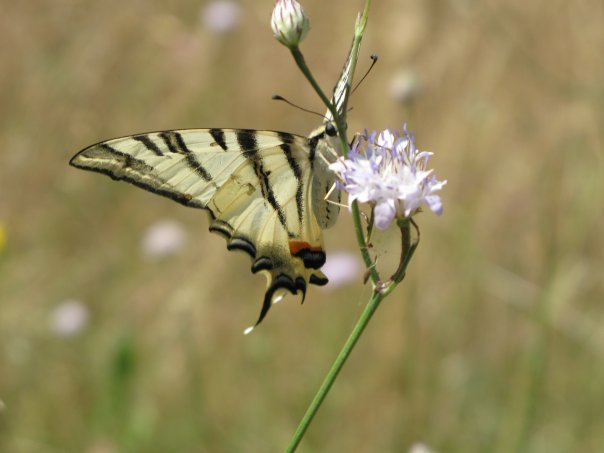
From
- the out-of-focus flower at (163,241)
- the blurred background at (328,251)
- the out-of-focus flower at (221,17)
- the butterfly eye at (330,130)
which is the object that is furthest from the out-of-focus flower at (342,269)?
the butterfly eye at (330,130)

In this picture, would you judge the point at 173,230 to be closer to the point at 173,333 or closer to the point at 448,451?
the point at 173,333

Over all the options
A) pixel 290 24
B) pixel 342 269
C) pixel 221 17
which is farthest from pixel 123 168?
pixel 221 17

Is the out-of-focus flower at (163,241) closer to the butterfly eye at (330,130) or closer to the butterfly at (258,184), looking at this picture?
the butterfly at (258,184)

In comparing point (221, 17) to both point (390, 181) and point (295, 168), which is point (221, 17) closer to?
point (295, 168)

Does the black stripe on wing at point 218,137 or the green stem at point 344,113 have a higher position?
the black stripe on wing at point 218,137

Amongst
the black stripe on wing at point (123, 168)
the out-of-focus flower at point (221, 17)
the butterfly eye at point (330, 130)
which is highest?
the out-of-focus flower at point (221, 17)

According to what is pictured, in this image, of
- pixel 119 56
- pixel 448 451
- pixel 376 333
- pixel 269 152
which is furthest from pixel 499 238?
pixel 269 152

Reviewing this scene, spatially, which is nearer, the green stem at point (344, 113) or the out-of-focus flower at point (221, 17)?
the green stem at point (344, 113)

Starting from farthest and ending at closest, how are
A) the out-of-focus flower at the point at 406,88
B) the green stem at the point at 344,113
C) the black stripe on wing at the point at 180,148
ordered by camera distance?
1. the out-of-focus flower at the point at 406,88
2. the black stripe on wing at the point at 180,148
3. the green stem at the point at 344,113
